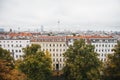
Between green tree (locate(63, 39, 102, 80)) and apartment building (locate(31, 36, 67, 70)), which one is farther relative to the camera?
apartment building (locate(31, 36, 67, 70))

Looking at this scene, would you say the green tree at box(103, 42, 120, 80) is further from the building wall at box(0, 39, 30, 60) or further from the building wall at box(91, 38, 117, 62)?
the building wall at box(0, 39, 30, 60)

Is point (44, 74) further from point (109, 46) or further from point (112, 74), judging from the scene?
point (109, 46)

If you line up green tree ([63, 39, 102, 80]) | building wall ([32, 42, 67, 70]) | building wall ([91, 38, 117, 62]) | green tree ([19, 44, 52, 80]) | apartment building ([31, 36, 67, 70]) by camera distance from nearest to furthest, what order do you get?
green tree ([19, 44, 52, 80])
green tree ([63, 39, 102, 80])
apartment building ([31, 36, 67, 70])
building wall ([32, 42, 67, 70])
building wall ([91, 38, 117, 62])

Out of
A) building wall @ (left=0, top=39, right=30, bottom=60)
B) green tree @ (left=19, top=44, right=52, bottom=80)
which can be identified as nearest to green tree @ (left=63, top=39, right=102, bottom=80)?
green tree @ (left=19, top=44, right=52, bottom=80)

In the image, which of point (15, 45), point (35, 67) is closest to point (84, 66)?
point (35, 67)

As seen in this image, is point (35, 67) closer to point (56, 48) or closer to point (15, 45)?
point (56, 48)

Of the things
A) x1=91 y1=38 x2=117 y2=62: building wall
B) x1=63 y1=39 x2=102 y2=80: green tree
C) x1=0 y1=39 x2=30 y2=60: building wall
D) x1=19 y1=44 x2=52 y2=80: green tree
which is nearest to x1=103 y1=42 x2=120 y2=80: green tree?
x1=63 y1=39 x2=102 y2=80: green tree

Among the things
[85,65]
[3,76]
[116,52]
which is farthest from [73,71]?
[3,76]

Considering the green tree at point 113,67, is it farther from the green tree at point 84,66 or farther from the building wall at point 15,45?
the building wall at point 15,45

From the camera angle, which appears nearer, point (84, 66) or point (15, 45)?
point (84, 66)

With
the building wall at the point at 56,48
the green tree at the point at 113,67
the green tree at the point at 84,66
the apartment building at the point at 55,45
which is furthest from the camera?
the building wall at the point at 56,48

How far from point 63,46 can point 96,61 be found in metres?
26.9

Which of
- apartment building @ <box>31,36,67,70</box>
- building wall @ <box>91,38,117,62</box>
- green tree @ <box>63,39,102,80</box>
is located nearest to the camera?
green tree @ <box>63,39,102,80</box>

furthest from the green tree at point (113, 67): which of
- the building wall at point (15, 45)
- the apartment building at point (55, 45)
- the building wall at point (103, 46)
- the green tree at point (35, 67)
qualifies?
the building wall at point (15, 45)
